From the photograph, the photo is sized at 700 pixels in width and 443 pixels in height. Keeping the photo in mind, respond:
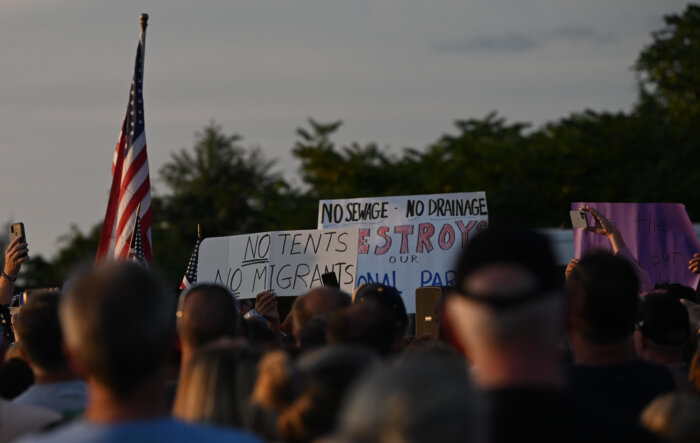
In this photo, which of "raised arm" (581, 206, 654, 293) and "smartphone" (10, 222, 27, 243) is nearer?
"smartphone" (10, 222, 27, 243)

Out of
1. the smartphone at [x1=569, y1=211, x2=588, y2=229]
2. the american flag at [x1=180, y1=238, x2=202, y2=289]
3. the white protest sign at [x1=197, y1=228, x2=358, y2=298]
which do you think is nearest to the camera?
the smartphone at [x1=569, y1=211, x2=588, y2=229]

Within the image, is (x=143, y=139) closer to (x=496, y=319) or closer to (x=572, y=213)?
(x=572, y=213)

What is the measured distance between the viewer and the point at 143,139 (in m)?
9.79

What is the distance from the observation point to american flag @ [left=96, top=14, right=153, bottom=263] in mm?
9502

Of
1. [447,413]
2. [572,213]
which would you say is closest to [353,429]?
[447,413]

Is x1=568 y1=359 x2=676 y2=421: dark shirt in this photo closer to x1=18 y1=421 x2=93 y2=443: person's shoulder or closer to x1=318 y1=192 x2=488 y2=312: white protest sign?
x1=18 y1=421 x2=93 y2=443: person's shoulder

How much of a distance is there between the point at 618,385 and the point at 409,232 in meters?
7.82

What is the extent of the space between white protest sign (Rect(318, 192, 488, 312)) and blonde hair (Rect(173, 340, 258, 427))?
25.0 feet

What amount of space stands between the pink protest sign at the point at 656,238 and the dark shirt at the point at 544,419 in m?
7.64

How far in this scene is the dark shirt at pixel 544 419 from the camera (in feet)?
7.86

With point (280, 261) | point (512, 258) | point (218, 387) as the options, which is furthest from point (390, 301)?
point (280, 261)

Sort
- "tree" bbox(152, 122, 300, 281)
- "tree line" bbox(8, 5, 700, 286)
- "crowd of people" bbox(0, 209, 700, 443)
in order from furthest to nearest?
"tree" bbox(152, 122, 300, 281), "tree line" bbox(8, 5, 700, 286), "crowd of people" bbox(0, 209, 700, 443)

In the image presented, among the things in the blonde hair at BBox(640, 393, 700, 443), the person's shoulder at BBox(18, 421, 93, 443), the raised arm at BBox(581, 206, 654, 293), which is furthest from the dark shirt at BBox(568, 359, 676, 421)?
the raised arm at BBox(581, 206, 654, 293)

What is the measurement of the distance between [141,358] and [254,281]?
815 centimetres
